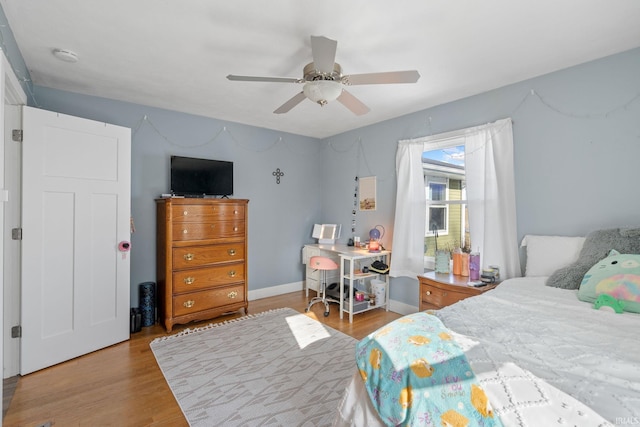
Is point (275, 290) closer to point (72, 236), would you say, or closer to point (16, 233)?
point (72, 236)

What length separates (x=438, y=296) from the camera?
2.79 meters

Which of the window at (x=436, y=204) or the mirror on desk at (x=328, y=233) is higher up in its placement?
the window at (x=436, y=204)

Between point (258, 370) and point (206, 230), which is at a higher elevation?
point (206, 230)

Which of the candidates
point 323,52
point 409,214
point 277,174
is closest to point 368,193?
point 409,214

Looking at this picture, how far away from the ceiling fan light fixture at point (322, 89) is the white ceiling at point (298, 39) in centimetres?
31

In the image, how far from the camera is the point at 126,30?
198 centimetres

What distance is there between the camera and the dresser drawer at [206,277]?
3.17 meters

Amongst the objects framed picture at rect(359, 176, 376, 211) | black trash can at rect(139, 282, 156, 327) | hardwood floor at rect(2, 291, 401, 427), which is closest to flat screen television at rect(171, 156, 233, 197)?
black trash can at rect(139, 282, 156, 327)

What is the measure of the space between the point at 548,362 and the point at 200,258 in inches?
122

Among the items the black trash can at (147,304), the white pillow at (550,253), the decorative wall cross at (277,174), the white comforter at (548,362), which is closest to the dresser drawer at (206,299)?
the black trash can at (147,304)

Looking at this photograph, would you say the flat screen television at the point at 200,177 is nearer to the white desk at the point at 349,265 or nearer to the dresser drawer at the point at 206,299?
the dresser drawer at the point at 206,299

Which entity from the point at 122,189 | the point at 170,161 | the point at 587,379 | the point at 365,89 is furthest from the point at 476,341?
the point at 170,161

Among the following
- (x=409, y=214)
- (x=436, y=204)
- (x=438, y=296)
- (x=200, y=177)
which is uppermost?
(x=200, y=177)

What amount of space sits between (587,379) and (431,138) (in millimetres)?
2807
